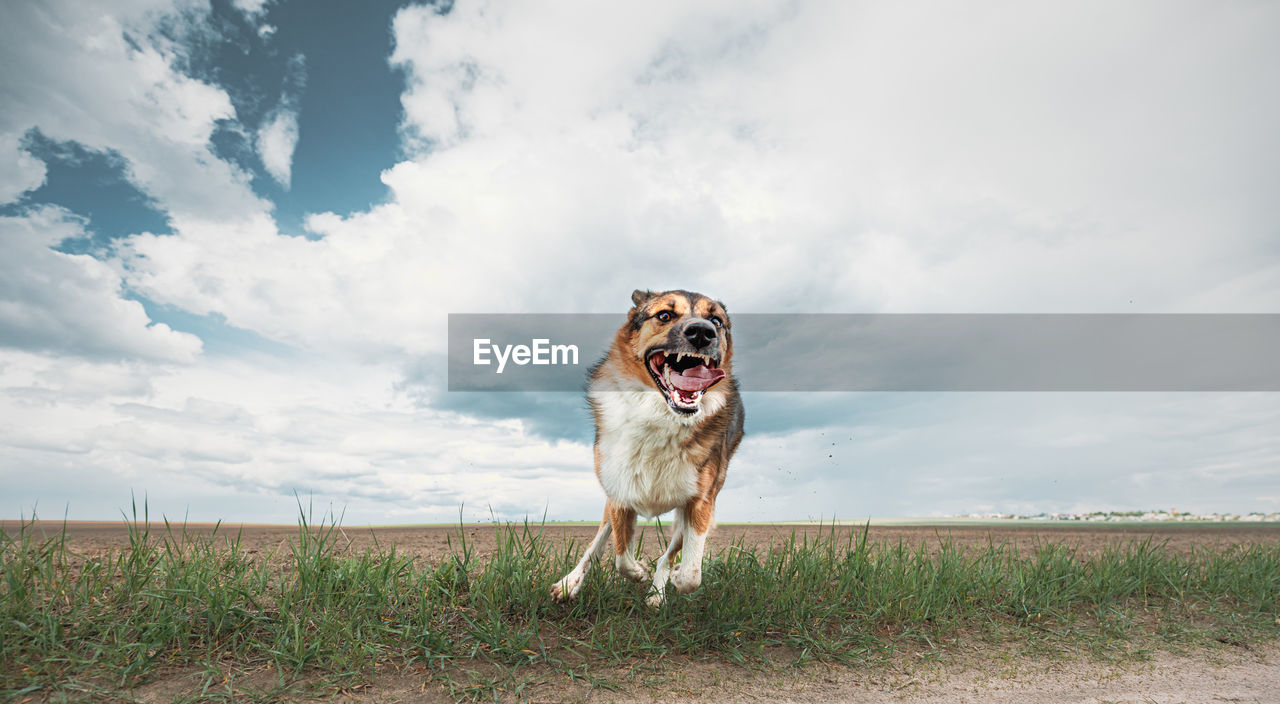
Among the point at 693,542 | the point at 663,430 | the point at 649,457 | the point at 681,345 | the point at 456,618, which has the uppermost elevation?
the point at 681,345

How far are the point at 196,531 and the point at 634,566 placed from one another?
354cm

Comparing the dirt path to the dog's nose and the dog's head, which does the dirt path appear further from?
the dog's nose

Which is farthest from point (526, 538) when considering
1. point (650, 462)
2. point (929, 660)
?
point (929, 660)

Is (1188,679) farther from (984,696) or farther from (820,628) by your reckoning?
(820,628)

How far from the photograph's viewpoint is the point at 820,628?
217 inches

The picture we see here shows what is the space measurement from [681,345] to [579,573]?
1.97m

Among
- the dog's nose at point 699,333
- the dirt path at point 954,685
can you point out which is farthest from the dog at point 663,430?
the dirt path at point 954,685

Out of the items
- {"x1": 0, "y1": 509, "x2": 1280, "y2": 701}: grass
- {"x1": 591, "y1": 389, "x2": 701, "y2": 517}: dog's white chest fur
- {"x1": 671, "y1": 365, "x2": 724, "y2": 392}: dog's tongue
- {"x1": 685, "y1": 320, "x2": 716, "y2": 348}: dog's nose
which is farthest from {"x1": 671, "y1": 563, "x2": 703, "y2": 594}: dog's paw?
{"x1": 685, "y1": 320, "x2": 716, "y2": 348}: dog's nose

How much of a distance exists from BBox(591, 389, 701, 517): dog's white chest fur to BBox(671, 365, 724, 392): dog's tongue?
0.22m

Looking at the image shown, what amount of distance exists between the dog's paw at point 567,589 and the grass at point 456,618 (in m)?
0.08

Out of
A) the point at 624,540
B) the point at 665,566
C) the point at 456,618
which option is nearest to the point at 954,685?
the point at 665,566

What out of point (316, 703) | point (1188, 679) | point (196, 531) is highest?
point (196, 531)

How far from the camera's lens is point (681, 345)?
186 inches

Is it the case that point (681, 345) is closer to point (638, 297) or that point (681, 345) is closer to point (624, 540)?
point (638, 297)
